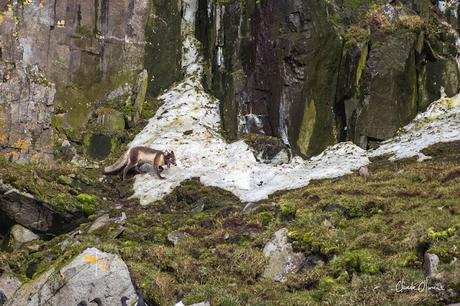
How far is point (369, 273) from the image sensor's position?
14.4 m

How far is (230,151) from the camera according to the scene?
27688mm

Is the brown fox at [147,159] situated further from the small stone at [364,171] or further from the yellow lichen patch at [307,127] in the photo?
the small stone at [364,171]

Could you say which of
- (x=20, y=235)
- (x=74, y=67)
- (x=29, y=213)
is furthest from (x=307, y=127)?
(x=20, y=235)

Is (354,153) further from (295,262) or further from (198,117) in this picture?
(295,262)

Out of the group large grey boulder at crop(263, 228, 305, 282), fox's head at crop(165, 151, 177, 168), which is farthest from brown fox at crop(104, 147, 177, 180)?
large grey boulder at crop(263, 228, 305, 282)

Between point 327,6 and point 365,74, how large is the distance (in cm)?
381

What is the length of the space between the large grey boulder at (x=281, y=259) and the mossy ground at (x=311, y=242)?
200 millimetres

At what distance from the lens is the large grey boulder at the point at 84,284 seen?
1463cm

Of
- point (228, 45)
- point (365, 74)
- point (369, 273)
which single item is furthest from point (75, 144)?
point (369, 273)

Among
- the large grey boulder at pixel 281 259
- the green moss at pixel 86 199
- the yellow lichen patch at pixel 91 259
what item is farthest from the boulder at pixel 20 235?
the large grey boulder at pixel 281 259

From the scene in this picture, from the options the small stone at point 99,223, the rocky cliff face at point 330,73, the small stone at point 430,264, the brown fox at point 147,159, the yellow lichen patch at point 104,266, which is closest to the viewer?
the small stone at point 430,264

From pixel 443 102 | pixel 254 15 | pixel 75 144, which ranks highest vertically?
pixel 254 15

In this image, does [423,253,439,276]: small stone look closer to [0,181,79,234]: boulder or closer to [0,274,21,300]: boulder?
[0,274,21,300]: boulder

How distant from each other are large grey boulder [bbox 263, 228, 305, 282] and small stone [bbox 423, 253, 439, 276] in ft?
10.9
